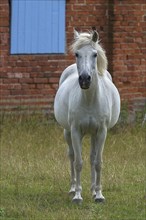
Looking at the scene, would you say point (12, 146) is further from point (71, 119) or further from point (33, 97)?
point (71, 119)

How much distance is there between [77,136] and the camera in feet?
31.8

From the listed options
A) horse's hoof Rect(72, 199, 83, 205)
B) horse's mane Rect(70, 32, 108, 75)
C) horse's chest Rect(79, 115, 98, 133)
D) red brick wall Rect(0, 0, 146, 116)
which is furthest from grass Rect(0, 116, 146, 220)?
horse's mane Rect(70, 32, 108, 75)

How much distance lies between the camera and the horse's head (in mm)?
9102

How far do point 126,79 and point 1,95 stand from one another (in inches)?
89.9

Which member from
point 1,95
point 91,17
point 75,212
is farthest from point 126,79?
point 75,212

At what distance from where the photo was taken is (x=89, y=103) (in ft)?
31.4

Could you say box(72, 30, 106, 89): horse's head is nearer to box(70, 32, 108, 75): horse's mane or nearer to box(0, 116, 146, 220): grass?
box(70, 32, 108, 75): horse's mane

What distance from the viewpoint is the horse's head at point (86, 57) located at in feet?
29.9

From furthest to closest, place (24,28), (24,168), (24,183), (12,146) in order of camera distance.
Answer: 1. (24,28)
2. (12,146)
3. (24,168)
4. (24,183)

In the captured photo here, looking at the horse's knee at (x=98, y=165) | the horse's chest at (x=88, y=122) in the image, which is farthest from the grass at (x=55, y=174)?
the horse's chest at (x=88, y=122)

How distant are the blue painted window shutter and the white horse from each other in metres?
5.46

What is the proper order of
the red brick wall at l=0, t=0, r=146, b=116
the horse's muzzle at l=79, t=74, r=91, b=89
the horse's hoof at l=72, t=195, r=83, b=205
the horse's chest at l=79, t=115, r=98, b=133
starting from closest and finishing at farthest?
the horse's muzzle at l=79, t=74, r=91, b=89 < the horse's chest at l=79, t=115, r=98, b=133 < the horse's hoof at l=72, t=195, r=83, b=205 < the red brick wall at l=0, t=0, r=146, b=116

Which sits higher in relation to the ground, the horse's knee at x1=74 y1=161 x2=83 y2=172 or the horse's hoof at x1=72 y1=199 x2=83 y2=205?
the horse's knee at x1=74 y1=161 x2=83 y2=172

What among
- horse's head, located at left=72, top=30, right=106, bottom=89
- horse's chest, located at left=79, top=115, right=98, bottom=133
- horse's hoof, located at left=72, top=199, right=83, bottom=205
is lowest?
horse's hoof, located at left=72, top=199, right=83, bottom=205
